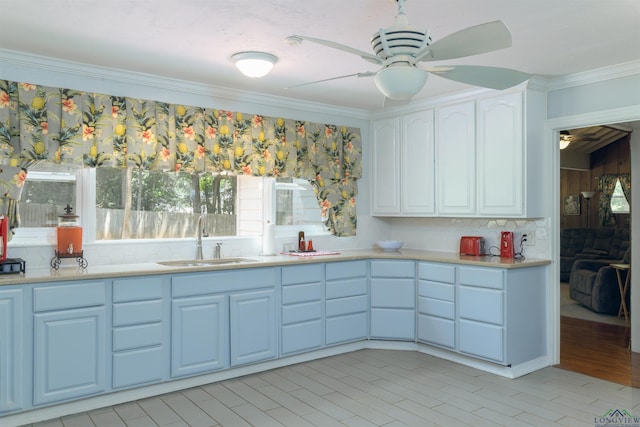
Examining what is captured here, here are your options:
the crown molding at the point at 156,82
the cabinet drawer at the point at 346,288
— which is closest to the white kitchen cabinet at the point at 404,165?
the crown molding at the point at 156,82

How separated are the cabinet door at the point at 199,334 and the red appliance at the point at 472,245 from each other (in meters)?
2.24

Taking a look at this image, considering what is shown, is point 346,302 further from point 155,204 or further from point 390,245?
point 155,204

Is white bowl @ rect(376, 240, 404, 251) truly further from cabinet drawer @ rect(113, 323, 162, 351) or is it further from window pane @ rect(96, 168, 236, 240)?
cabinet drawer @ rect(113, 323, 162, 351)

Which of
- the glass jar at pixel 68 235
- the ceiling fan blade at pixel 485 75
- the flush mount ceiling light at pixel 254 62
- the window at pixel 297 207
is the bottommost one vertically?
the glass jar at pixel 68 235

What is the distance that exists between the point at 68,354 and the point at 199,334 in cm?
87

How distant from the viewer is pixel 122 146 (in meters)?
3.76

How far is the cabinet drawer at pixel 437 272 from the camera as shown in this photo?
4207 mm

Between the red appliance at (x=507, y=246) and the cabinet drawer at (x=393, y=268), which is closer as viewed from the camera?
the red appliance at (x=507, y=246)

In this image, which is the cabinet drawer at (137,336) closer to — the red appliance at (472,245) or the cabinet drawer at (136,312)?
the cabinet drawer at (136,312)

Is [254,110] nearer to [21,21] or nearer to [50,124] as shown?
[50,124]

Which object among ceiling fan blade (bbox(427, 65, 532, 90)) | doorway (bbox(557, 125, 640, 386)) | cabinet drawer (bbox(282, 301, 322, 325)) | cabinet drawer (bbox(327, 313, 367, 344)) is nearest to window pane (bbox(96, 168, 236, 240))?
cabinet drawer (bbox(282, 301, 322, 325))

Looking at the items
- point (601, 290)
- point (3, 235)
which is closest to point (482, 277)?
point (601, 290)

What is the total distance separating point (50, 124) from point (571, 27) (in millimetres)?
3441

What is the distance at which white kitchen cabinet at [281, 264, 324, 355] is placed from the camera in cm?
411
